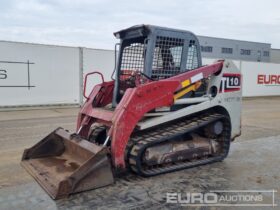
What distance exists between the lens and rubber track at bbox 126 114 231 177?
4.17m

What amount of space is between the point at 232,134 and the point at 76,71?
30.3 ft

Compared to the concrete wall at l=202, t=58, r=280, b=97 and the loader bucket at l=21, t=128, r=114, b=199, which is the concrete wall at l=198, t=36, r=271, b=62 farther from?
the loader bucket at l=21, t=128, r=114, b=199

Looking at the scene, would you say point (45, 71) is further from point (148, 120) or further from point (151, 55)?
point (148, 120)

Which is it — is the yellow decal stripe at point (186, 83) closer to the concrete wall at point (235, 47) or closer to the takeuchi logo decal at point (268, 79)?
the takeuchi logo decal at point (268, 79)

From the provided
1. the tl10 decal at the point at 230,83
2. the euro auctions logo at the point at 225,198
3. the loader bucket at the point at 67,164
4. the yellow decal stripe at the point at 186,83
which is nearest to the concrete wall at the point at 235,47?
the tl10 decal at the point at 230,83

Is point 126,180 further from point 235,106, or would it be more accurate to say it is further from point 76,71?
point 76,71

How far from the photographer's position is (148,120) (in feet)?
14.5

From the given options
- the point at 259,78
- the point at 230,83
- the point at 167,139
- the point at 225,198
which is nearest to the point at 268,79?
the point at 259,78

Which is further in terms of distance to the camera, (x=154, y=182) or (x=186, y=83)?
(x=186, y=83)

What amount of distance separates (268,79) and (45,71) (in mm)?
13183

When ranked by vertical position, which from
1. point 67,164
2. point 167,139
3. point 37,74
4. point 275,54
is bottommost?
point 67,164

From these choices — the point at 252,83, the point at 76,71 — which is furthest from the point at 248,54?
the point at 76,71

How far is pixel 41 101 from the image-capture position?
12.8 metres

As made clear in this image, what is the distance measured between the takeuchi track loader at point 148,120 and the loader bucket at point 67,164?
10 millimetres
